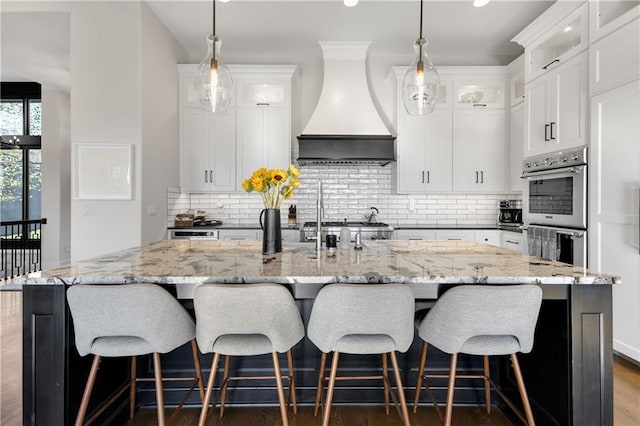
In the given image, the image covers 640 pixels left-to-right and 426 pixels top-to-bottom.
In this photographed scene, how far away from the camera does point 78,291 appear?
4.55 feet

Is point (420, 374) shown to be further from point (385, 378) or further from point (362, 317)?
point (362, 317)

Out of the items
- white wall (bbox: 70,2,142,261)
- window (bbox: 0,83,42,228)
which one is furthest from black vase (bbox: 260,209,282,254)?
window (bbox: 0,83,42,228)

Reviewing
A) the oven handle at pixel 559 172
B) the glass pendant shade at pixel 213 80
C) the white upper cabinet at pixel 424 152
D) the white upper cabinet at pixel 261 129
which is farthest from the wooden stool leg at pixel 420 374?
the white upper cabinet at pixel 261 129

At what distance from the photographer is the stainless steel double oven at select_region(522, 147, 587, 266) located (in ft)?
9.51

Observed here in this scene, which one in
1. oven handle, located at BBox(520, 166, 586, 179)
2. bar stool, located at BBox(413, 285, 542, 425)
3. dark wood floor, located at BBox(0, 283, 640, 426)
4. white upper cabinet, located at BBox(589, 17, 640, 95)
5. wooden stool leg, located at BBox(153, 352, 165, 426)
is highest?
white upper cabinet, located at BBox(589, 17, 640, 95)

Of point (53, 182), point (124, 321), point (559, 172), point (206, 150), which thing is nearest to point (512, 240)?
Answer: point (559, 172)

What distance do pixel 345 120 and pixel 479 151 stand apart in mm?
1736

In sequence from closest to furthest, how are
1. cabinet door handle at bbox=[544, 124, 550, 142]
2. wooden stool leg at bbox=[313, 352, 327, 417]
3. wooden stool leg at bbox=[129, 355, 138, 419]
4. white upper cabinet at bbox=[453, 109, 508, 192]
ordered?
wooden stool leg at bbox=[313, 352, 327, 417]
wooden stool leg at bbox=[129, 355, 138, 419]
cabinet door handle at bbox=[544, 124, 550, 142]
white upper cabinet at bbox=[453, 109, 508, 192]

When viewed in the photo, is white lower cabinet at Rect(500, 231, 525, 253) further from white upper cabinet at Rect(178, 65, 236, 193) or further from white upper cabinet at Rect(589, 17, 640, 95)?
white upper cabinet at Rect(178, 65, 236, 193)

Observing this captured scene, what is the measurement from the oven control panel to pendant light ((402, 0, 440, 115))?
1509 millimetres

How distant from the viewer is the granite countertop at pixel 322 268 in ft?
4.80

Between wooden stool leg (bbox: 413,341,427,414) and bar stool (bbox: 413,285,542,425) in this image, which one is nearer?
bar stool (bbox: 413,285,542,425)

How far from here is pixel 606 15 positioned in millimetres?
2729

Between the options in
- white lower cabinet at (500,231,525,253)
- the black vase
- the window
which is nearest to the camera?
the black vase
